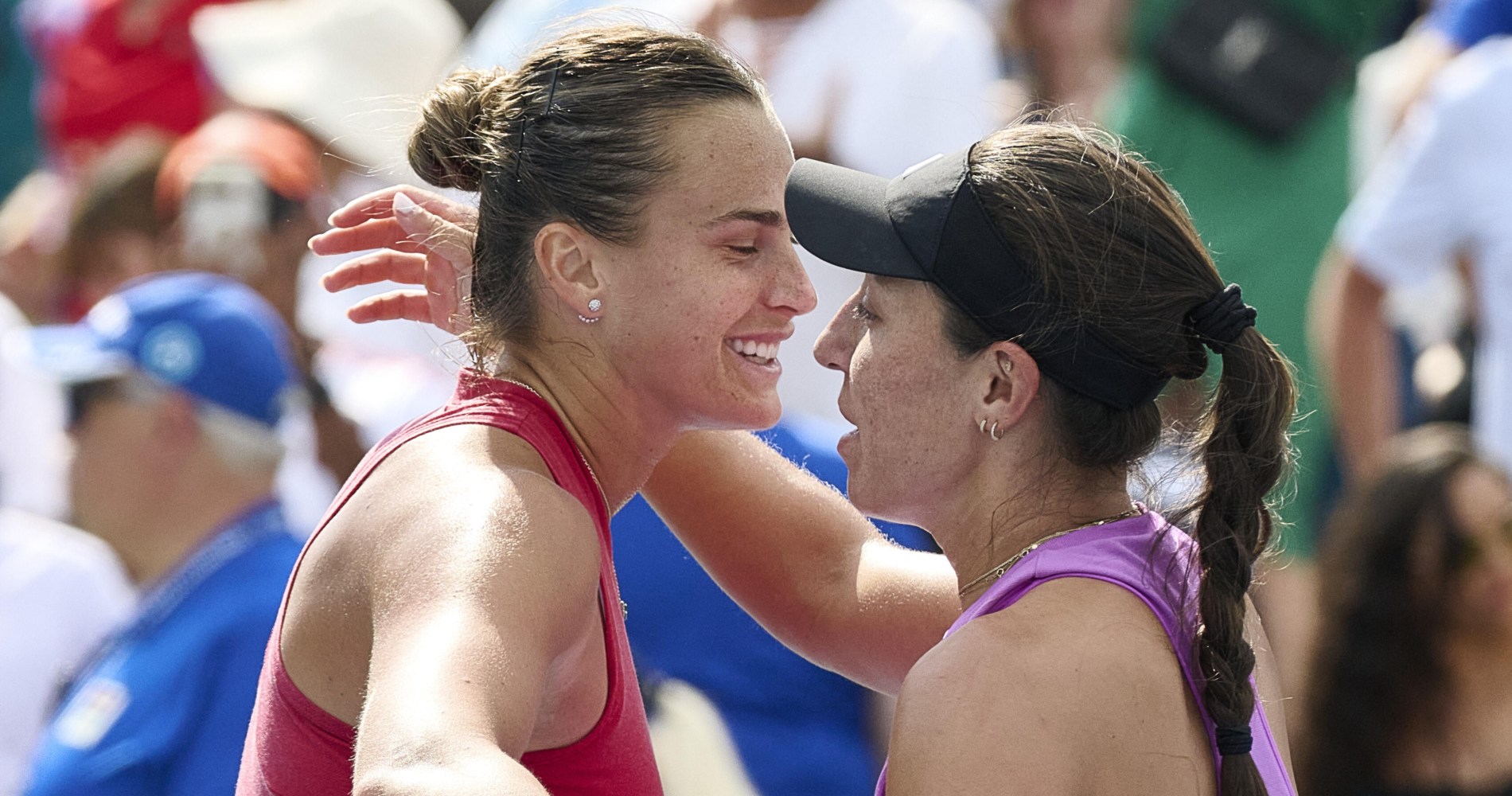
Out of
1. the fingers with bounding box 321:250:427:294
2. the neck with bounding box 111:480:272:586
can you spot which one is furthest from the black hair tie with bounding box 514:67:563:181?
the neck with bounding box 111:480:272:586

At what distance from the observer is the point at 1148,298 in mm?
1970

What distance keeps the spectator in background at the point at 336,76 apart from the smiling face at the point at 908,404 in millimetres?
2876

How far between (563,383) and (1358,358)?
8.74ft

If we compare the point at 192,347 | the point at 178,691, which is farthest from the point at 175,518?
the point at 178,691

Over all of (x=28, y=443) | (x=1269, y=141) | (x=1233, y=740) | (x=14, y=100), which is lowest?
(x=14, y=100)

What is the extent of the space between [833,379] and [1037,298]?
2057 millimetres

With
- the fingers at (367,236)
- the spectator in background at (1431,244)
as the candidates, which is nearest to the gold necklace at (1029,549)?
the fingers at (367,236)

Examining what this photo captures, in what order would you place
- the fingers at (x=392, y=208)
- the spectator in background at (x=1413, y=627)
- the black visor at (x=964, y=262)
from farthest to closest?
the spectator in background at (x=1413, y=627)
the fingers at (x=392, y=208)
the black visor at (x=964, y=262)

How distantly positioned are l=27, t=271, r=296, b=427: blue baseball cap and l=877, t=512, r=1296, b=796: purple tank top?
8.24 feet

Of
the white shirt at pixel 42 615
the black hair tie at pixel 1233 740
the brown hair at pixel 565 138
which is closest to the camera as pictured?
the black hair tie at pixel 1233 740

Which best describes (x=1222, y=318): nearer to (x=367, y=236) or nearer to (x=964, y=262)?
(x=964, y=262)

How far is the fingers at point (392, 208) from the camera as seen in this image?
2.37m

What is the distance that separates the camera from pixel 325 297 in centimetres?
539

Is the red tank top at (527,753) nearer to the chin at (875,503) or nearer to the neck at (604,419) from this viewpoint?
the neck at (604,419)
